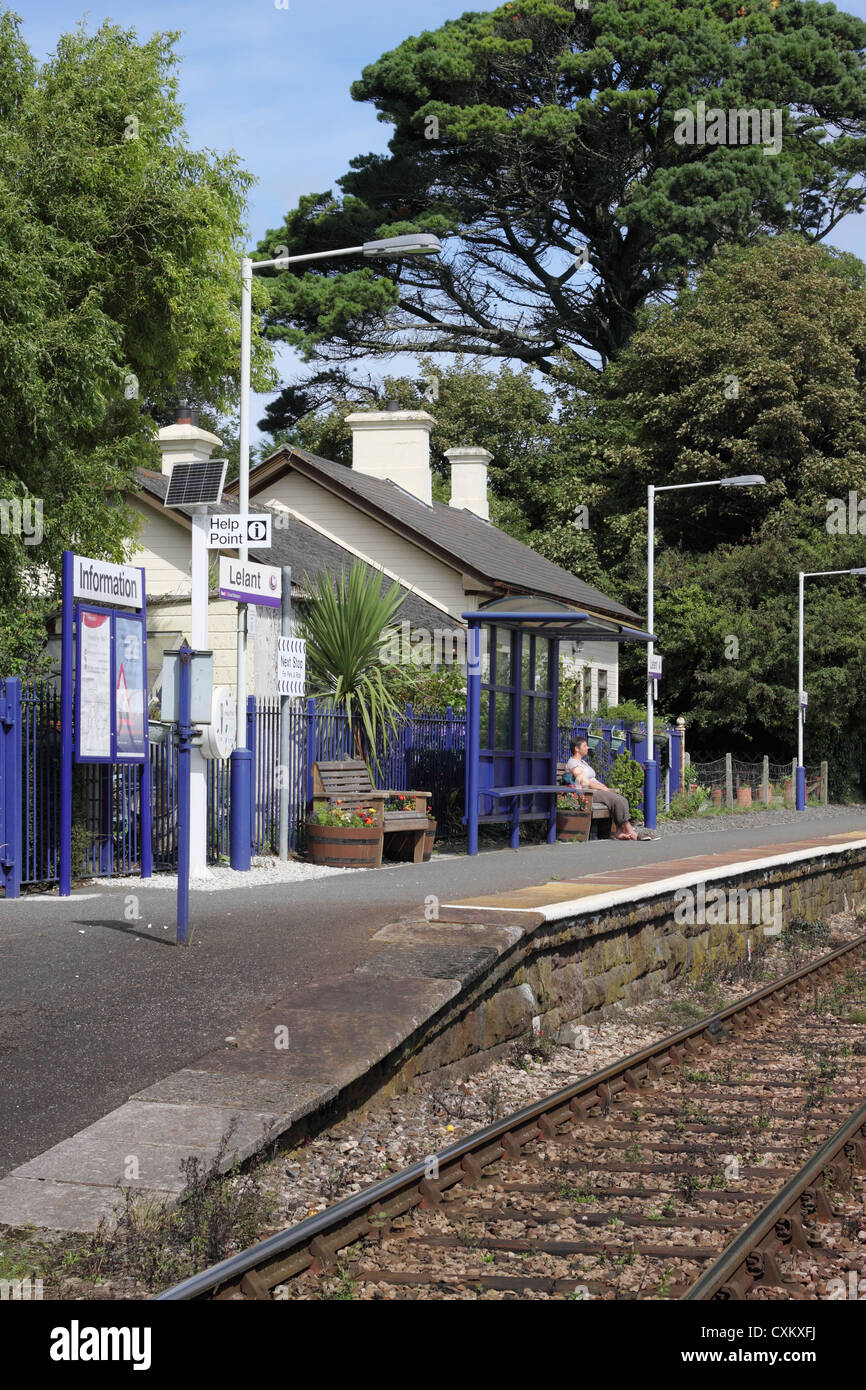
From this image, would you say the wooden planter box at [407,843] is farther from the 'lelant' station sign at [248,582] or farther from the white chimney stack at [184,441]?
the white chimney stack at [184,441]

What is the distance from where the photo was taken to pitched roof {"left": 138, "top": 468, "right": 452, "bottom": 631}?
23109 mm

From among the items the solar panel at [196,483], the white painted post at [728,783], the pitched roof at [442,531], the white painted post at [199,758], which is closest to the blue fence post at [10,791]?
the white painted post at [199,758]

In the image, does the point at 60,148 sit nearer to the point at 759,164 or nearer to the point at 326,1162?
the point at 326,1162

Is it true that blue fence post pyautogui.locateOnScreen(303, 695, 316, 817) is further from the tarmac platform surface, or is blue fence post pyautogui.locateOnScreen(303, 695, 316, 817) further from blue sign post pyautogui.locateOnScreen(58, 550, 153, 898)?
the tarmac platform surface

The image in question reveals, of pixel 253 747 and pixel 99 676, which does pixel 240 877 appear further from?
pixel 99 676

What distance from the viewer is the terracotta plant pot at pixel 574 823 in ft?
71.3

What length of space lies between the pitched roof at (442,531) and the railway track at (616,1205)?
19808 mm

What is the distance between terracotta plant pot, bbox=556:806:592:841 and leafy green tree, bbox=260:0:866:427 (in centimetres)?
2693

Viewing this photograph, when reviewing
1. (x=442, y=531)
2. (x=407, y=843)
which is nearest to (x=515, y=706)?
(x=407, y=843)

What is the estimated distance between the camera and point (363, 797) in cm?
1631

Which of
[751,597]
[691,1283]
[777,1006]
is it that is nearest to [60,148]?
[777,1006]

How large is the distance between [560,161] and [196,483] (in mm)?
37019

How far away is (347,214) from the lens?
46.3 m
